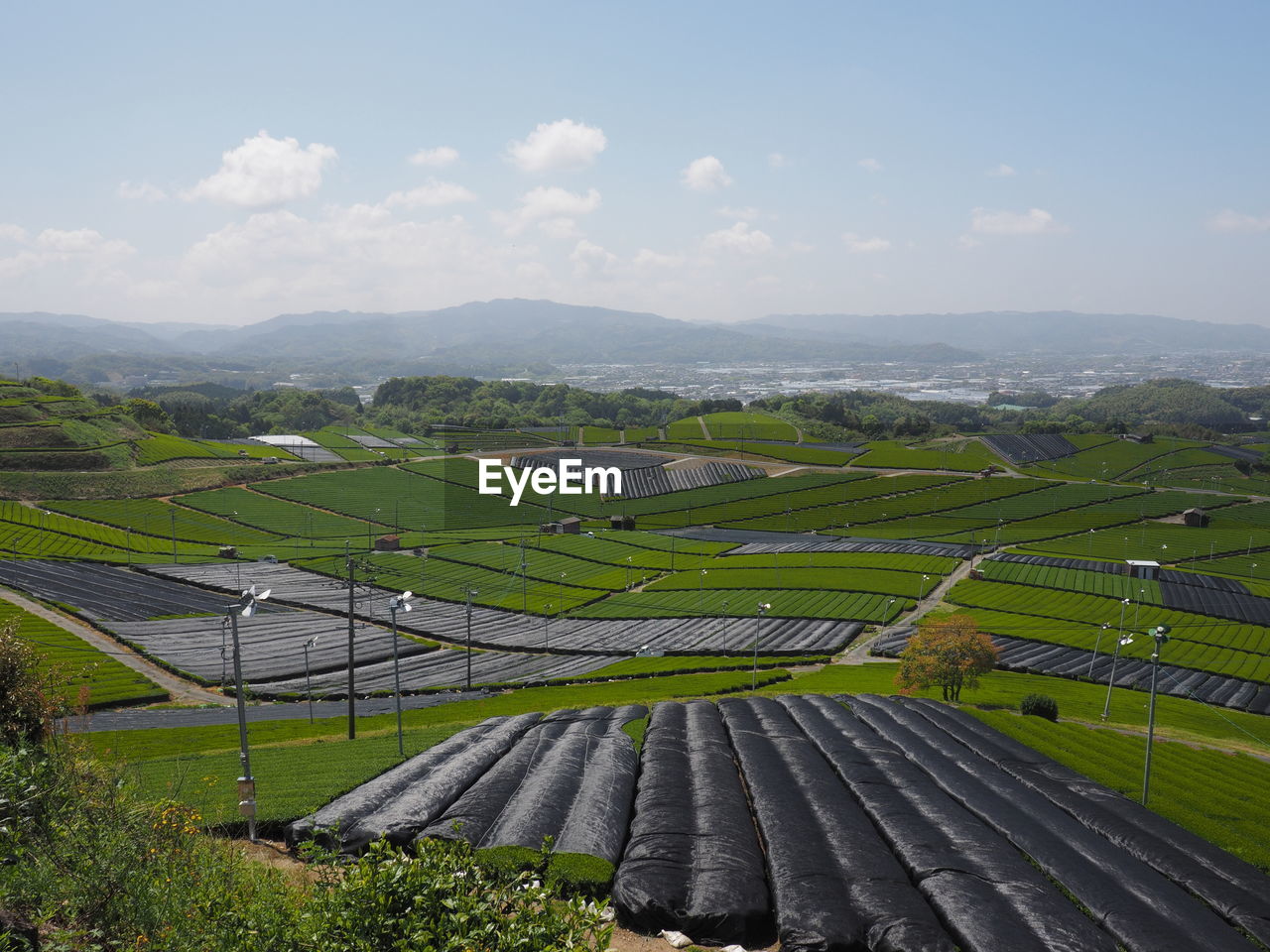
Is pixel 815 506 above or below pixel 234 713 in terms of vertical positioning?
above

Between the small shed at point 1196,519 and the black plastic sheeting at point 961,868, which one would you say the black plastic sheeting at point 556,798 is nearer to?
the black plastic sheeting at point 961,868

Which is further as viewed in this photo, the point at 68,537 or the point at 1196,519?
the point at 1196,519

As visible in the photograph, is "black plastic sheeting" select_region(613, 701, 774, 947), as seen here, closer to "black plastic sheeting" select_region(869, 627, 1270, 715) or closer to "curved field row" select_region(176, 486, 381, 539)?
"black plastic sheeting" select_region(869, 627, 1270, 715)

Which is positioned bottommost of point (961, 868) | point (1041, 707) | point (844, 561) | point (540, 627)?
point (540, 627)

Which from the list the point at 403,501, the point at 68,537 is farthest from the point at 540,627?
the point at 68,537

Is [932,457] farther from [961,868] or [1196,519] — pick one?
[961,868]

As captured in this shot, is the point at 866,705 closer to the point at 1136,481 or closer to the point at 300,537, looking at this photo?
the point at 300,537

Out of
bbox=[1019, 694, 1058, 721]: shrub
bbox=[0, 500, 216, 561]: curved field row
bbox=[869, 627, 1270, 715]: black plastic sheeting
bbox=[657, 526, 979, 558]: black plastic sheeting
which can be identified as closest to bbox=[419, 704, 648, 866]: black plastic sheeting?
bbox=[1019, 694, 1058, 721]: shrub
